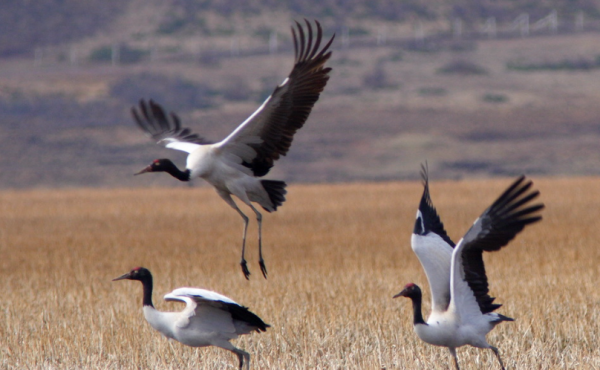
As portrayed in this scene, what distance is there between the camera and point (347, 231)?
18750mm

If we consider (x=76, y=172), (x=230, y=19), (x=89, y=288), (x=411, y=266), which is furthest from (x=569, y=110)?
(x=89, y=288)

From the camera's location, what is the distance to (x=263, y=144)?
845 cm

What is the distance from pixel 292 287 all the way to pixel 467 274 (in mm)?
4237

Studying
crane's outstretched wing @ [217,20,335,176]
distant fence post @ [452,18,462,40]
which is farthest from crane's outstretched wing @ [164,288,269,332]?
distant fence post @ [452,18,462,40]

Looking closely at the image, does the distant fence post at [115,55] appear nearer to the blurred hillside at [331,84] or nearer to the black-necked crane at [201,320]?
the blurred hillside at [331,84]

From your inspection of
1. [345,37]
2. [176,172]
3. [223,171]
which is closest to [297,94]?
[223,171]

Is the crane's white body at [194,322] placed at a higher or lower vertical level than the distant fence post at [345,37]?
lower

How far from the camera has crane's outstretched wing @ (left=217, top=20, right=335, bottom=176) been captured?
26.0 feet

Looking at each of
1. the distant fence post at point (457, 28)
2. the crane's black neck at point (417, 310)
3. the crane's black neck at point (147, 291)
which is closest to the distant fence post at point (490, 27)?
the distant fence post at point (457, 28)

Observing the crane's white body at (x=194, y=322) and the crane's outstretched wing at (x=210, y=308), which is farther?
the crane's white body at (x=194, y=322)

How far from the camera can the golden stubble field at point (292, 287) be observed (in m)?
7.52

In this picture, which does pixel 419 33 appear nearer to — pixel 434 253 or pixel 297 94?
pixel 297 94

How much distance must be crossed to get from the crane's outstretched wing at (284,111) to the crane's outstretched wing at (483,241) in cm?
219

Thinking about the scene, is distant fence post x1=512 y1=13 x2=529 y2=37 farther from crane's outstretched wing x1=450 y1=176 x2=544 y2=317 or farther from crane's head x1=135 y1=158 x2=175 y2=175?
crane's outstretched wing x1=450 y1=176 x2=544 y2=317
